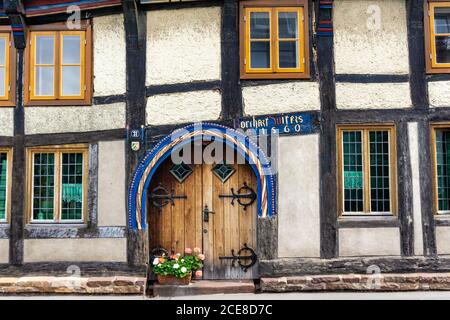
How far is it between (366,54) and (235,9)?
2198 millimetres

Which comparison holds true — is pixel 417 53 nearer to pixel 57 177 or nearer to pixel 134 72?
pixel 134 72

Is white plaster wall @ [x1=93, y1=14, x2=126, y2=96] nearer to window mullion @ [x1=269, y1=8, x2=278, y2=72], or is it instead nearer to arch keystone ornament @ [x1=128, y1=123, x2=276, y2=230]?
arch keystone ornament @ [x1=128, y1=123, x2=276, y2=230]

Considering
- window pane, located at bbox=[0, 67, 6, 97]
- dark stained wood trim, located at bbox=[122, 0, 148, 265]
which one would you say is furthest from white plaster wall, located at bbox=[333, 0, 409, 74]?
window pane, located at bbox=[0, 67, 6, 97]

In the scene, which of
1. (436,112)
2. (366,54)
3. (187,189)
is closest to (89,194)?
(187,189)

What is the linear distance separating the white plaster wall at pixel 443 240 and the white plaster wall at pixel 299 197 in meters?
1.88

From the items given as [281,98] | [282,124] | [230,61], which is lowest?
[282,124]

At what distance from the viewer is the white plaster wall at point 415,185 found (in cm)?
768

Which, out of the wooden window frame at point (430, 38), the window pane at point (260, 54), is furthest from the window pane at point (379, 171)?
the window pane at point (260, 54)

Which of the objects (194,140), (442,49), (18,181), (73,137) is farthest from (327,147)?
(18,181)

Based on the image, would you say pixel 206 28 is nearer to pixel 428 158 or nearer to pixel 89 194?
pixel 89 194

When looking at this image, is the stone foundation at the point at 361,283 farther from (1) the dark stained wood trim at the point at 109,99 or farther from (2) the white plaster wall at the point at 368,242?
(1) the dark stained wood trim at the point at 109,99

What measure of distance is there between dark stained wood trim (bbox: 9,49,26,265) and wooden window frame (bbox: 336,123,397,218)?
508 centimetres

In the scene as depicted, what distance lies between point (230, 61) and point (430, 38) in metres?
3.21

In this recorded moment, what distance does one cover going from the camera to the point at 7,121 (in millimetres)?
8109
